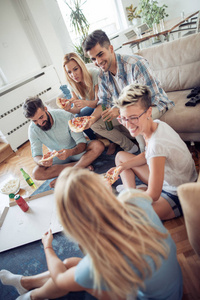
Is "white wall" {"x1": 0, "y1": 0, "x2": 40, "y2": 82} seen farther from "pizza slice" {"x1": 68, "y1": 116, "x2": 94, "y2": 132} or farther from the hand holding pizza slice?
"pizza slice" {"x1": 68, "y1": 116, "x2": 94, "y2": 132}

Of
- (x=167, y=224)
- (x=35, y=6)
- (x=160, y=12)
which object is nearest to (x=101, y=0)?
(x=160, y=12)

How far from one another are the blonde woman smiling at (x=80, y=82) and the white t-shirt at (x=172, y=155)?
142 centimetres

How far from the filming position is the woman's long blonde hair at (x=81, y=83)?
2.43 m

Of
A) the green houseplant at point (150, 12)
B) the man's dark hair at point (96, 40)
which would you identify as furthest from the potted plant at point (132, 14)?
the man's dark hair at point (96, 40)

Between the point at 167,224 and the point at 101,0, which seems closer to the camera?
the point at 167,224

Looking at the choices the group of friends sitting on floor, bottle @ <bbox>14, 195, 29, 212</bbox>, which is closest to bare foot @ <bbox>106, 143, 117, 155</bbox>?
the group of friends sitting on floor

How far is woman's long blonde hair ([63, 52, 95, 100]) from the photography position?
7.98ft

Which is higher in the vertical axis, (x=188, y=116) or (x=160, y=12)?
(x=160, y=12)

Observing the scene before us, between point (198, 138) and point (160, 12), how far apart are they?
5.35 meters

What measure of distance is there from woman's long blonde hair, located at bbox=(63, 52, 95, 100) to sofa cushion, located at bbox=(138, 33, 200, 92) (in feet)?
2.76

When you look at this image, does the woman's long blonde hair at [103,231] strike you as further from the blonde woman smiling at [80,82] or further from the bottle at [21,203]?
the blonde woman smiling at [80,82]

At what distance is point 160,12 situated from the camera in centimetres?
570

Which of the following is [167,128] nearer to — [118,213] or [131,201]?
[131,201]

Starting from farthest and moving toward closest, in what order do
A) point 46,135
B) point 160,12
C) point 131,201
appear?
point 160,12, point 46,135, point 131,201
